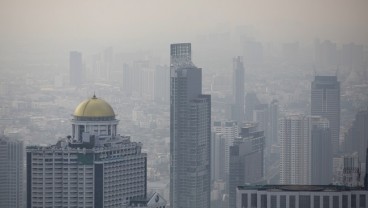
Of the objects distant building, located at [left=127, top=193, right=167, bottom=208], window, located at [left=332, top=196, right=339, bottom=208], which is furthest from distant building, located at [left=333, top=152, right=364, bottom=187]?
distant building, located at [left=127, top=193, right=167, bottom=208]

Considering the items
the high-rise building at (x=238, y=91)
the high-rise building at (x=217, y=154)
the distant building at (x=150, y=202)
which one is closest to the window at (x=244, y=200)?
the distant building at (x=150, y=202)

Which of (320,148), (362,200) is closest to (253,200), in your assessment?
(362,200)

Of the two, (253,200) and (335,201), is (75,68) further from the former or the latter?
(335,201)

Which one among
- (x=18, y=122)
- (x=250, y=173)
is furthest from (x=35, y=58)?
(x=250, y=173)

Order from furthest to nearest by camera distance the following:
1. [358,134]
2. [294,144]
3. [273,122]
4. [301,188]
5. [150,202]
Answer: [273,122] < [294,144] < [358,134] < [150,202] < [301,188]

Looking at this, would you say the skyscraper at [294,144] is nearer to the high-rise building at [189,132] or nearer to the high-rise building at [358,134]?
the high-rise building at [358,134]

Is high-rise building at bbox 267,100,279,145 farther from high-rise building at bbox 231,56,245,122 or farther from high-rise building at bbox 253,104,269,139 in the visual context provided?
high-rise building at bbox 231,56,245,122

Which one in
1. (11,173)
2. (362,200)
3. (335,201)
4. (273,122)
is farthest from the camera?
(273,122)
